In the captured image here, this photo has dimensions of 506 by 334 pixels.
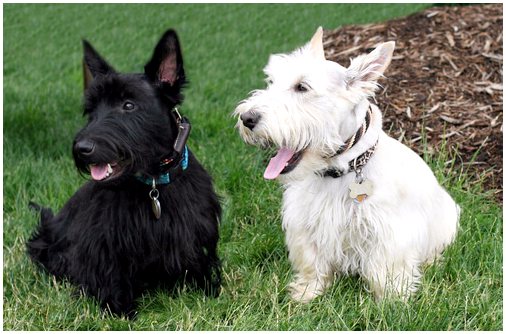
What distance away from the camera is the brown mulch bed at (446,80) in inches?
206

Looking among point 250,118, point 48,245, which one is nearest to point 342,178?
point 250,118

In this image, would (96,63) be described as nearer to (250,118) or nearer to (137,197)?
(137,197)

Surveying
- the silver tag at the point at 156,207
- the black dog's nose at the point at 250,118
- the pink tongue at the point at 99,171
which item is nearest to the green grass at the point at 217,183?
the silver tag at the point at 156,207

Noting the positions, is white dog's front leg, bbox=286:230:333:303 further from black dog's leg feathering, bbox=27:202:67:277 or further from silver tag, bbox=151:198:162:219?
black dog's leg feathering, bbox=27:202:67:277

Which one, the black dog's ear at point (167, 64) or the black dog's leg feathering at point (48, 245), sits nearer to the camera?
the black dog's ear at point (167, 64)

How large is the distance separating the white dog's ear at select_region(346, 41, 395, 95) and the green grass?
113 cm

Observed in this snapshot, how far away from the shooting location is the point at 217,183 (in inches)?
206

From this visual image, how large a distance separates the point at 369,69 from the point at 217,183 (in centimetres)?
206

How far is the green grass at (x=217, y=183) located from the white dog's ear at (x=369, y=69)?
1.13 metres

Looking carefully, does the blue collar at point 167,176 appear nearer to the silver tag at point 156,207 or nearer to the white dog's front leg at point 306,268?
the silver tag at point 156,207

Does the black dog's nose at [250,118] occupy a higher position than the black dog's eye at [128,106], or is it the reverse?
Result: the black dog's eye at [128,106]

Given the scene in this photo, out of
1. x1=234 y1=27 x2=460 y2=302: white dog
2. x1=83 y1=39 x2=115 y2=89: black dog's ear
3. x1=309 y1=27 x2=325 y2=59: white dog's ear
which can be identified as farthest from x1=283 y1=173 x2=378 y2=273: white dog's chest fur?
x1=83 y1=39 x2=115 y2=89: black dog's ear

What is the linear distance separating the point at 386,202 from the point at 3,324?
2.14 meters

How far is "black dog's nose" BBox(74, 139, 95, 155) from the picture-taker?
10.6 feet
